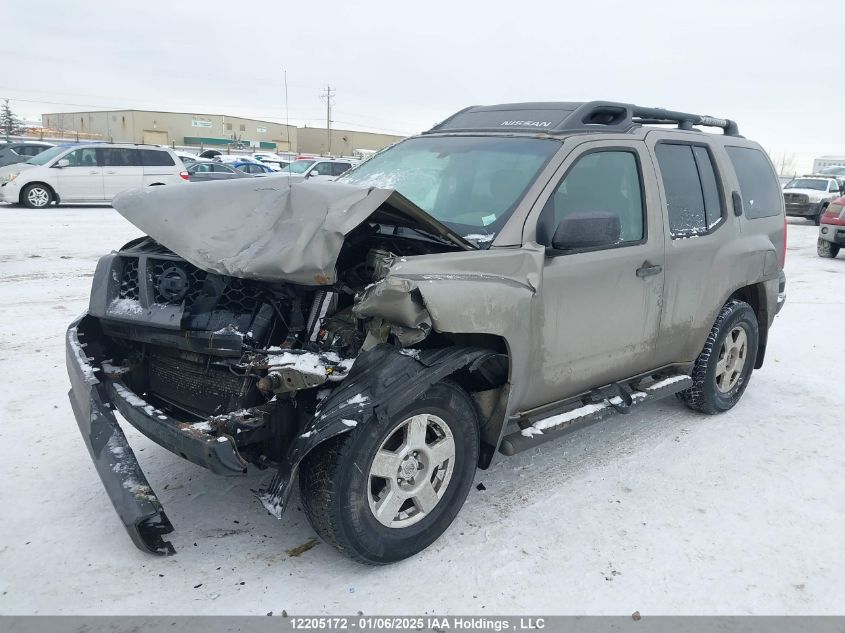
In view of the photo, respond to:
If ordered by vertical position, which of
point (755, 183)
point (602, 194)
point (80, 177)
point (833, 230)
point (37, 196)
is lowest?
point (833, 230)

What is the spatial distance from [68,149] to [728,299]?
54.1ft

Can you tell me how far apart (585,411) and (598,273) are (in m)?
0.79

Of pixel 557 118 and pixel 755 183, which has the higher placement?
pixel 557 118

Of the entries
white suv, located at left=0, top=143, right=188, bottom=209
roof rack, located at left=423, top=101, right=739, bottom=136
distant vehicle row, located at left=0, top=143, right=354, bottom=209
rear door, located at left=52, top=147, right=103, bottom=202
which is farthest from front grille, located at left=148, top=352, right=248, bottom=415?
rear door, located at left=52, top=147, right=103, bottom=202

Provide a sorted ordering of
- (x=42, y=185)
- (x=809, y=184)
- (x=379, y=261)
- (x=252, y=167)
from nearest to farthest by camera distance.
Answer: (x=379, y=261) < (x=42, y=185) < (x=809, y=184) < (x=252, y=167)

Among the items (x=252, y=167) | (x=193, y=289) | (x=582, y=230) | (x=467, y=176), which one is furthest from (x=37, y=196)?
(x=582, y=230)

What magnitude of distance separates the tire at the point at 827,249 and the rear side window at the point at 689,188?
1129cm

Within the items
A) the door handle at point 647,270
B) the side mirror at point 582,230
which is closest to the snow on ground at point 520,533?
the door handle at point 647,270

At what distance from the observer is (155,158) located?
687 inches

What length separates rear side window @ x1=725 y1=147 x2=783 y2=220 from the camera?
4.87m

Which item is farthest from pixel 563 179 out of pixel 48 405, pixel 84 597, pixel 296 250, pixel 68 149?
pixel 68 149

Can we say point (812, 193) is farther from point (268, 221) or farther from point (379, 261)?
point (268, 221)

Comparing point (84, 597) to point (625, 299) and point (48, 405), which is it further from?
point (625, 299)
